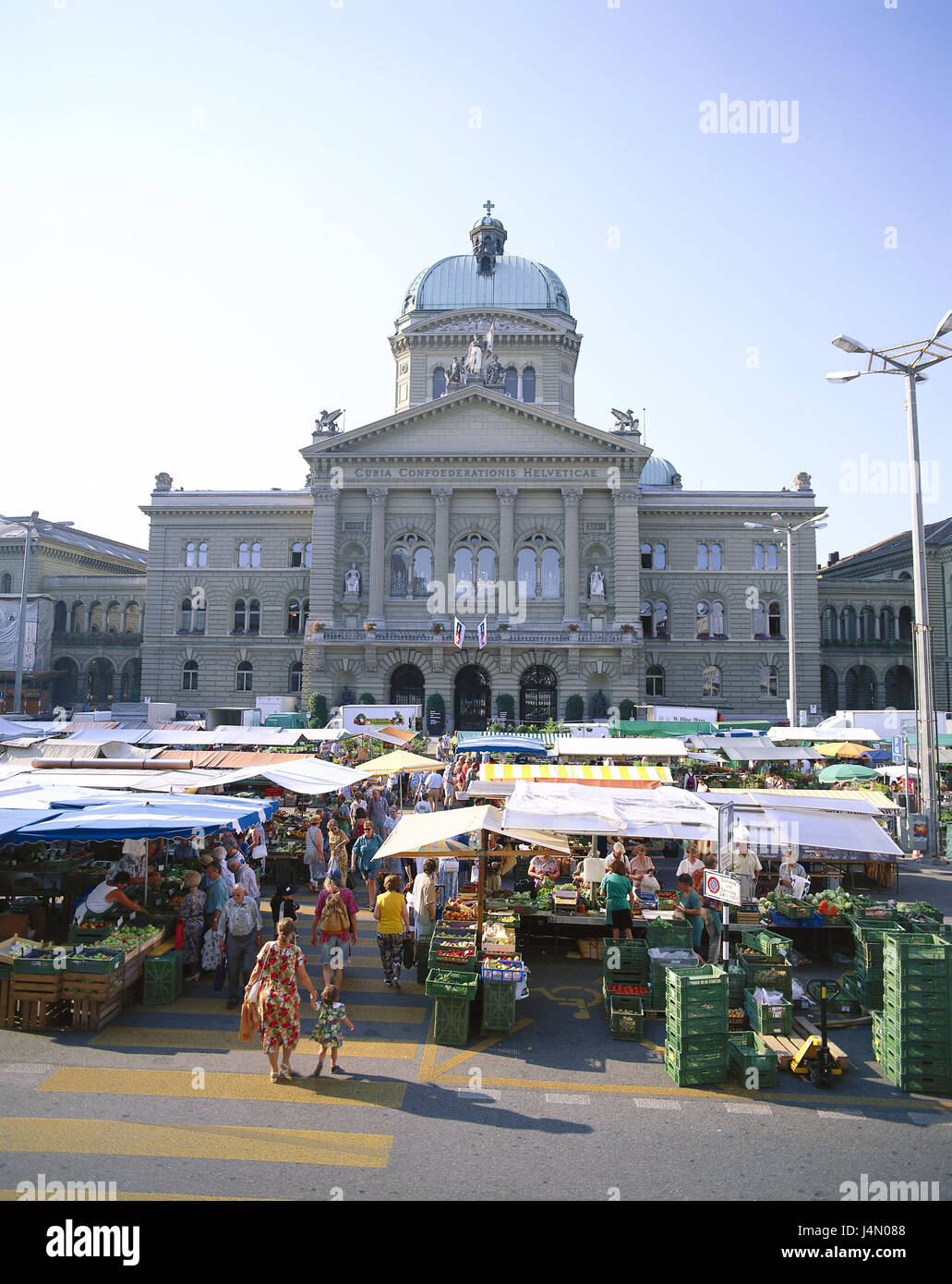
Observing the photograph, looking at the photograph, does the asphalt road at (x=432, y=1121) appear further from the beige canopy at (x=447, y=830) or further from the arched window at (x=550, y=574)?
the arched window at (x=550, y=574)

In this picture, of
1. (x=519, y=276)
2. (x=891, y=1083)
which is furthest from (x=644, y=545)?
(x=891, y=1083)

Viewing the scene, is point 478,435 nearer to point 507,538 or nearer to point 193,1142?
point 507,538

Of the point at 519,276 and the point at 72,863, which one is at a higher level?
the point at 519,276

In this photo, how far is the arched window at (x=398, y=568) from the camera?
5291 cm

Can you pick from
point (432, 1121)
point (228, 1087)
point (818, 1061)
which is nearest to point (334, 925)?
point (228, 1087)

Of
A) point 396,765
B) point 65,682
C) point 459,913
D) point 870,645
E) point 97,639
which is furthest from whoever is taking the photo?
point 65,682

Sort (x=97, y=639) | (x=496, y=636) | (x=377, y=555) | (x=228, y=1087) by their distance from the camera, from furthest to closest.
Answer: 1. (x=97, y=639)
2. (x=377, y=555)
3. (x=496, y=636)
4. (x=228, y=1087)

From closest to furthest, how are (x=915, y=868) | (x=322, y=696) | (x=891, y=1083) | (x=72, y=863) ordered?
(x=891, y=1083), (x=72, y=863), (x=915, y=868), (x=322, y=696)

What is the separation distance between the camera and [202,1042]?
11.0 meters

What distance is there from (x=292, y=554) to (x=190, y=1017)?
48030 mm

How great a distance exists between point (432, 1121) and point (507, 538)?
4380 cm

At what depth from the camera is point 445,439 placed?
171 feet

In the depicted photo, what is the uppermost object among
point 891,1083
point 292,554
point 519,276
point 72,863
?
point 519,276

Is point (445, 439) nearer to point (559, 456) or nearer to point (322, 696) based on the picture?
point (559, 456)
